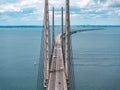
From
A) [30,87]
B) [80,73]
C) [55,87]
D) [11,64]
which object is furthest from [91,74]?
[55,87]

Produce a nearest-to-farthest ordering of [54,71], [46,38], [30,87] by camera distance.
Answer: [46,38] < [54,71] < [30,87]

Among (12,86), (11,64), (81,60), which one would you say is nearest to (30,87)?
(12,86)

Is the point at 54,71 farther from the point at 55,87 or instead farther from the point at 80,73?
the point at 80,73

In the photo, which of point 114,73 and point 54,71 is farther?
point 114,73

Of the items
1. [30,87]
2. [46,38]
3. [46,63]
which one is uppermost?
[46,38]

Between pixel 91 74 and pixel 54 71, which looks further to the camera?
pixel 91 74

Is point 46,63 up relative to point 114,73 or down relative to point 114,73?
up

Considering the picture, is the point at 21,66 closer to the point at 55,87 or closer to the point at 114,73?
the point at 114,73

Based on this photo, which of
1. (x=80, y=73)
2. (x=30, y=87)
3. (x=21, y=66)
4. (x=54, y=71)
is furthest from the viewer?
(x=21, y=66)

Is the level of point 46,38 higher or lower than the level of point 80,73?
higher
